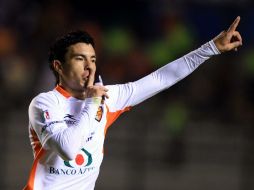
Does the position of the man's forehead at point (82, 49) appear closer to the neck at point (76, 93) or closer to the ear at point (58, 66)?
the ear at point (58, 66)

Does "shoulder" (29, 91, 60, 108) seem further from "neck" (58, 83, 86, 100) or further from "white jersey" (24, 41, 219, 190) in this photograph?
"neck" (58, 83, 86, 100)

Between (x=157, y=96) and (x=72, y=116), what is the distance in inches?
272

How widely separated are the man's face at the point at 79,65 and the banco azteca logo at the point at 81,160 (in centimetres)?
44

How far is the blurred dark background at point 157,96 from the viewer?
10984 millimetres

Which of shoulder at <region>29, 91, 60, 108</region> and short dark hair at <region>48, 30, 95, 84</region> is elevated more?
short dark hair at <region>48, 30, 95, 84</region>

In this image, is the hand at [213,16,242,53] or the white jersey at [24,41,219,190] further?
the hand at [213,16,242,53]

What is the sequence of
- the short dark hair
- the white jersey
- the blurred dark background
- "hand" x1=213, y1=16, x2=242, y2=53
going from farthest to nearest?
the blurred dark background → "hand" x1=213, y1=16, x2=242, y2=53 → the short dark hair → the white jersey

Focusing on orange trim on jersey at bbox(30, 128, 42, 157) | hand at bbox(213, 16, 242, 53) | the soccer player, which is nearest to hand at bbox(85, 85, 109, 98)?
the soccer player

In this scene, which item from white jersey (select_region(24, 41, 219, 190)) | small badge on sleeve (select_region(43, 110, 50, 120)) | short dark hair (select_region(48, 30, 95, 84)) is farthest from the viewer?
short dark hair (select_region(48, 30, 95, 84))

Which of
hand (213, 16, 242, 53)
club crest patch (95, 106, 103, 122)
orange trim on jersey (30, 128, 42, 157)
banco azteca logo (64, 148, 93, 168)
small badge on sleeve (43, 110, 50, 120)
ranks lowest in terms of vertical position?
banco azteca logo (64, 148, 93, 168)

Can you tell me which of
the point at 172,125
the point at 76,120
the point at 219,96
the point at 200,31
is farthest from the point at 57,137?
the point at 200,31

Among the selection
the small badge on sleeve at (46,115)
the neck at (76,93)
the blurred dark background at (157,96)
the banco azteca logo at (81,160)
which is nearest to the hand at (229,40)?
the neck at (76,93)

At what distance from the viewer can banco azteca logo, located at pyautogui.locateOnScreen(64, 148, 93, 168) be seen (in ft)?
18.8

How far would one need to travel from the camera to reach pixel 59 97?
227 inches
